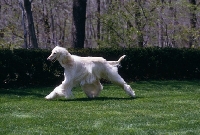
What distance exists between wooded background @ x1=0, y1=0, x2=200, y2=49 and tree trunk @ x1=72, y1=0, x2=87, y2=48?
44 mm

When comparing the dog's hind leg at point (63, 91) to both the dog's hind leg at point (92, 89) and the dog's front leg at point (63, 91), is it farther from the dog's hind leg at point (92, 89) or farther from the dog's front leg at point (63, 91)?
the dog's hind leg at point (92, 89)

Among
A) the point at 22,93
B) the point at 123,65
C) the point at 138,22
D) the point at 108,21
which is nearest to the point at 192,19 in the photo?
the point at 138,22

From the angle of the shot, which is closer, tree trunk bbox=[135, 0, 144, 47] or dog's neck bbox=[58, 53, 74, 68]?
dog's neck bbox=[58, 53, 74, 68]

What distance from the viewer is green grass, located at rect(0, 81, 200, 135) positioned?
8.74 m

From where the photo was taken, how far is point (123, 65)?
68.2 feet

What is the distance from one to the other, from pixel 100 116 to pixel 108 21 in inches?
690

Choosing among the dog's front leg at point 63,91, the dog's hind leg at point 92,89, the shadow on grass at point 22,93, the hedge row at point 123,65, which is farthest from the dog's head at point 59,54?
the hedge row at point 123,65

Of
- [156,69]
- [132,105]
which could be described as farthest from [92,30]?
[132,105]

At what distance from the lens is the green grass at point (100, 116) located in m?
8.74

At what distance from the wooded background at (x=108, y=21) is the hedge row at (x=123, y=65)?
277 cm

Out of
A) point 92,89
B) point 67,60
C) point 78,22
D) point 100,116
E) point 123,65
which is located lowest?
point 100,116

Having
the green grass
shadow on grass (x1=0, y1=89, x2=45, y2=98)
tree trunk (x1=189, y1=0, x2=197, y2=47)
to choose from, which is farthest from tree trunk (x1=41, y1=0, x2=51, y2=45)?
the green grass

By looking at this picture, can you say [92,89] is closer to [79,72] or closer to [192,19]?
[79,72]

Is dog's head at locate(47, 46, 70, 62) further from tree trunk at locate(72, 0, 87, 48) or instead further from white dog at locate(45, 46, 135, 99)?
tree trunk at locate(72, 0, 87, 48)
